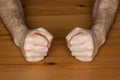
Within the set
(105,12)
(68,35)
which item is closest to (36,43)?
(68,35)

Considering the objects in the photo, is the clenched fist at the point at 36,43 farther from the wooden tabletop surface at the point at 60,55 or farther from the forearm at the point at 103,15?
the forearm at the point at 103,15

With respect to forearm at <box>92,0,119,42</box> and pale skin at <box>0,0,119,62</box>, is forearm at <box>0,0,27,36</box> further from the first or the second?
forearm at <box>92,0,119,42</box>

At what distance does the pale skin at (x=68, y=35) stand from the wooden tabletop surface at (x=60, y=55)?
0.03 m

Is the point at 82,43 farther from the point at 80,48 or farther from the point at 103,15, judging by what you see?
the point at 103,15

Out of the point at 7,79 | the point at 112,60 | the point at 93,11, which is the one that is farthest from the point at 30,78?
the point at 93,11

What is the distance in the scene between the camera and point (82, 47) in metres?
1.06

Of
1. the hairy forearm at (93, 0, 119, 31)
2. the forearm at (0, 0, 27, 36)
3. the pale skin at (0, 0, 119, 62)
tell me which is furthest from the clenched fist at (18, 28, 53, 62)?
the hairy forearm at (93, 0, 119, 31)

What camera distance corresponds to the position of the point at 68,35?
1.07 m

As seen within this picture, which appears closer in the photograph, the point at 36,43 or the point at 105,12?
the point at 36,43

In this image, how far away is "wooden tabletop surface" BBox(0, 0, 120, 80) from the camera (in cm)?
105

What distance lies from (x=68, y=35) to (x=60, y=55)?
0.10m

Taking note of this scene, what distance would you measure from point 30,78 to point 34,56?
0.08 m

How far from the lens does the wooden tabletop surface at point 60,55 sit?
3.45 feet

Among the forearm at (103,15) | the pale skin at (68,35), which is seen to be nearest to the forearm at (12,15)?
the pale skin at (68,35)
